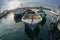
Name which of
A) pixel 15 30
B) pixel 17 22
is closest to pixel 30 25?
pixel 15 30

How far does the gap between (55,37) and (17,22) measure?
48.2 feet

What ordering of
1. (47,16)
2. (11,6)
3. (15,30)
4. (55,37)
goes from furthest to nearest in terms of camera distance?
(11,6) → (47,16) → (15,30) → (55,37)

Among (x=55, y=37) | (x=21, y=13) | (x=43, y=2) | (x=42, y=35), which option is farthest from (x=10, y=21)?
(x=43, y=2)

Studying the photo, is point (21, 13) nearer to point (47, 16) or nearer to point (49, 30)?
point (47, 16)

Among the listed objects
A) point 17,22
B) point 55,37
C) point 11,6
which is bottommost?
point 55,37

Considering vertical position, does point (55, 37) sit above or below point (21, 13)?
below

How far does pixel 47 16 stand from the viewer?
45.2m

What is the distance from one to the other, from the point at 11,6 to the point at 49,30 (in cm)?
2765

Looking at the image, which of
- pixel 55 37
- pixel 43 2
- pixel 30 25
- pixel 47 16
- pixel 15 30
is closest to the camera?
pixel 55 37

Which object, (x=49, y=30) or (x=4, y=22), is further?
(x=4, y=22)

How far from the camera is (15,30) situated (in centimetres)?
3644

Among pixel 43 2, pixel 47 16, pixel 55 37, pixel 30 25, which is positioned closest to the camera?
pixel 55 37

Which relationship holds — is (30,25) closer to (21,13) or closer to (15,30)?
(15,30)

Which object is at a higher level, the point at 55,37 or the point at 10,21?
the point at 10,21
